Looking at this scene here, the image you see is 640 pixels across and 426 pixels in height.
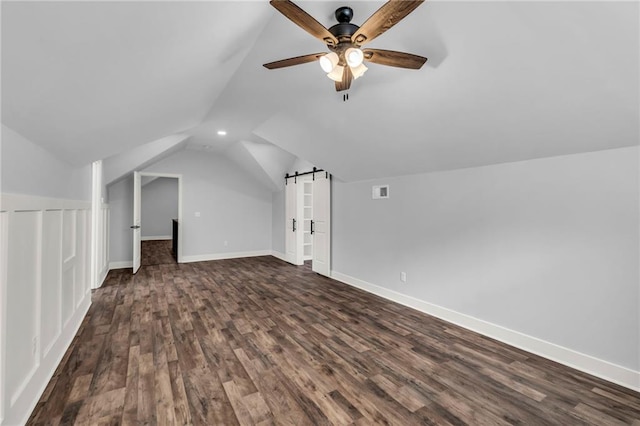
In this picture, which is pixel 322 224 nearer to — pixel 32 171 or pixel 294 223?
pixel 294 223

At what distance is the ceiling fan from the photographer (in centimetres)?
139

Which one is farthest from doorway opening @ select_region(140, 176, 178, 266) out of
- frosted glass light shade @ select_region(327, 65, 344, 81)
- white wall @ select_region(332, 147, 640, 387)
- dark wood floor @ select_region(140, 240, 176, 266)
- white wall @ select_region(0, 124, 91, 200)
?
frosted glass light shade @ select_region(327, 65, 344, 81)

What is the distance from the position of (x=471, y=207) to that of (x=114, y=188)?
705 cm

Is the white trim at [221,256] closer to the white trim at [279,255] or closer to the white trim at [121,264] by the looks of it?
the white trim at [279,255]

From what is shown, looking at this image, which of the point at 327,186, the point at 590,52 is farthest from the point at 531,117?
the point at 327,186

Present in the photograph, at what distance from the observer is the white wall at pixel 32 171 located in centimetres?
148

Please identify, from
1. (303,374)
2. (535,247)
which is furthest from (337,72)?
(535,247)

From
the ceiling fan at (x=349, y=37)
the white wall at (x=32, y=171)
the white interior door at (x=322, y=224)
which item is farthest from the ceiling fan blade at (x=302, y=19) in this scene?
the white interior door at (x=322, y=224)

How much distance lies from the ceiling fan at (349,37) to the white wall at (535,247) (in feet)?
5.99

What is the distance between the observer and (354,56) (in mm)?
1709

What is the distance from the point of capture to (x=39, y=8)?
0.94 metres

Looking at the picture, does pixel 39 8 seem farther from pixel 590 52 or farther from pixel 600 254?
pixel 600 254

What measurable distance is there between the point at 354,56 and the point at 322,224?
404 centimetres

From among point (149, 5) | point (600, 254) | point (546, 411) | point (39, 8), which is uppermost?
point (149, 5)
